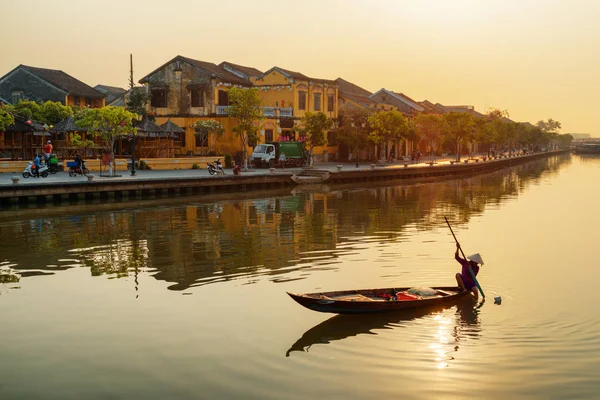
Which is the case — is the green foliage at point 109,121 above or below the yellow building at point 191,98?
below

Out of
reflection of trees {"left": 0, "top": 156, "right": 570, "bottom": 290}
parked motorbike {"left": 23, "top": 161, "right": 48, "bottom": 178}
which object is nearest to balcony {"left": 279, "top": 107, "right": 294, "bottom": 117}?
reflection of trees {"left": 0, "top": 156, "right": 570, "bottom": 290}

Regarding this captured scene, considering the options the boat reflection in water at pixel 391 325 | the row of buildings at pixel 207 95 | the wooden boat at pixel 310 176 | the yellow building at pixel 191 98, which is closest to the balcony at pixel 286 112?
the row of buildings at pixel 207 95

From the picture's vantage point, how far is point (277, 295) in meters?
17.2

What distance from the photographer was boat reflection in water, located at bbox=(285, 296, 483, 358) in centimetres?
1361

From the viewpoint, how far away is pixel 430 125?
87.8 meters

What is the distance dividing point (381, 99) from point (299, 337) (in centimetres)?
9033

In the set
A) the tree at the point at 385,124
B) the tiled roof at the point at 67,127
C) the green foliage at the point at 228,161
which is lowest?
the green foliage at the point at 228,161

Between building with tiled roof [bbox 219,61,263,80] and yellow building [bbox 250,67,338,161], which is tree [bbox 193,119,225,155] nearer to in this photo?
yellow building [bbox 250,67,338,161]

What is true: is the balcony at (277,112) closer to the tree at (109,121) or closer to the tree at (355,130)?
the tree at (355,130)

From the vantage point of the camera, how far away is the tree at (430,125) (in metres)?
86.8

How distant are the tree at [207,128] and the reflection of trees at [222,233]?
16576 millimetres

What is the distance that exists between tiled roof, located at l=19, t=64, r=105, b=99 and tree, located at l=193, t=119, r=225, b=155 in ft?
69.4

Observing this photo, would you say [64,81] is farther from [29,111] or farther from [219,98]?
[219,98]

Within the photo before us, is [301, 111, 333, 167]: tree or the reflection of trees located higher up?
[301, 111, 333, 167]: tree
